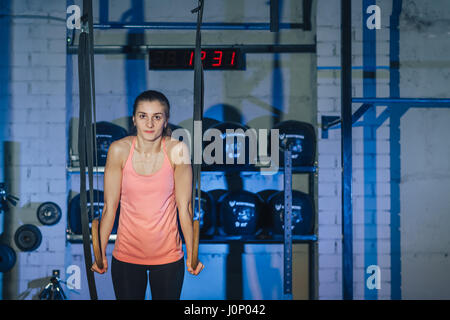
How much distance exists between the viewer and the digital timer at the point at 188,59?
3682mm

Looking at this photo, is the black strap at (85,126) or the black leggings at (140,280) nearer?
the black strap at (85,126)

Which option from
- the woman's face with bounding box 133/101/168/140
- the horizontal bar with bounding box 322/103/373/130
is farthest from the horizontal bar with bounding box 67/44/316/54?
the woman's face with bounding box 133/101/168/140

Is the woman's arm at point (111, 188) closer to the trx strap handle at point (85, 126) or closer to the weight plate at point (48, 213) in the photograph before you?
the trx strap handle at point (85, 126)

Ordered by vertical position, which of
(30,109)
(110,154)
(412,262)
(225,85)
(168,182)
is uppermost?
(225,85)

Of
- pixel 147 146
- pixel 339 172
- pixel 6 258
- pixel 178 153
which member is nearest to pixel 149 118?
pixel 147 146

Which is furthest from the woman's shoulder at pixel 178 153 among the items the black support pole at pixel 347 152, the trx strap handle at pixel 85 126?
the black support pole at pixel 347 152

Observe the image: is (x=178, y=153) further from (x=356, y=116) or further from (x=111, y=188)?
(x=356, y=116)

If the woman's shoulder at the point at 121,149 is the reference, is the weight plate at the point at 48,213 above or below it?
below

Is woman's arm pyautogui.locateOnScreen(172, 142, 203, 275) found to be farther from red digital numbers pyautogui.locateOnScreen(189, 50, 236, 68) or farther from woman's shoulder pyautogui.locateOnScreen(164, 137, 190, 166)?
red digital numbers pyautogui.locateOnScreen(189, 50, 236, 68)

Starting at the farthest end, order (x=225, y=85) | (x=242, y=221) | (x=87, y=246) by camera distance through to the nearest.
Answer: (x=225, y=85)
(x=242, y=221)
(x=87, y=246)
